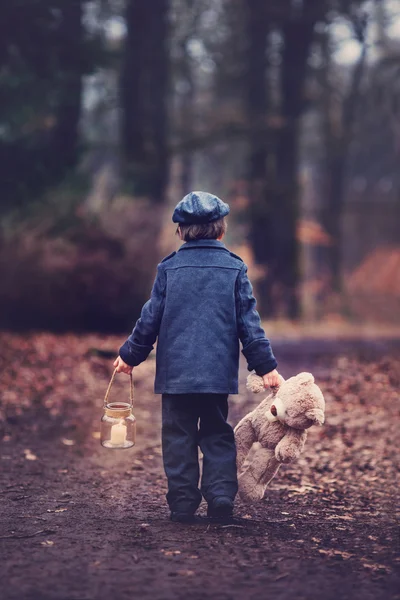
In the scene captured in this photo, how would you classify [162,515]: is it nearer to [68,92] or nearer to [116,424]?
[116,424]

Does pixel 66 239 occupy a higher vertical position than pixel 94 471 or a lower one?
higher

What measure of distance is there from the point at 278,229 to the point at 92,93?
18658 millimetres

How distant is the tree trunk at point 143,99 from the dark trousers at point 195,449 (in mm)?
12692

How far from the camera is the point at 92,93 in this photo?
3653 cm

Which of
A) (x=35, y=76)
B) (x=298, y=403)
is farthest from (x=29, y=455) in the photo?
(x=35, y=76)

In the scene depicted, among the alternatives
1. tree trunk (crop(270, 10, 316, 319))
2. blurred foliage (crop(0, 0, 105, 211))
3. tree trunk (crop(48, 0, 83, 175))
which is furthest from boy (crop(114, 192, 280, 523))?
tree trunk (crop(270, 10, 316, 319))

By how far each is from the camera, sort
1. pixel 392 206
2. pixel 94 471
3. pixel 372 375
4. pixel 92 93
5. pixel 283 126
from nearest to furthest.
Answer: pixel 94 471
pixel 372 375
pixel 283 126
pixel 92 93
pixel 392 206

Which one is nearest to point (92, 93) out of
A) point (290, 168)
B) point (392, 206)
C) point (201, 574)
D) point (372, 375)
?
point (392, 206)

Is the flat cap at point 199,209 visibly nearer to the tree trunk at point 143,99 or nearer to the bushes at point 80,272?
the bushes at point 80,272

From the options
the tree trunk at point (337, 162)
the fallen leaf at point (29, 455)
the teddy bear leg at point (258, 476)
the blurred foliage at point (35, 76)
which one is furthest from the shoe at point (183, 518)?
the tree trunk at point (337, 162)

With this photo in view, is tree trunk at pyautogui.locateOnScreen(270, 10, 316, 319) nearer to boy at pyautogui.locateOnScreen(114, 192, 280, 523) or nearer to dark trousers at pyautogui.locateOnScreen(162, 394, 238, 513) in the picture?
boy at pyautogui.locateOnScreen(114, 192, 280, 523)

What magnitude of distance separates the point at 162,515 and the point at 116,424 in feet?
2.06

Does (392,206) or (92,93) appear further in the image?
(392,206)

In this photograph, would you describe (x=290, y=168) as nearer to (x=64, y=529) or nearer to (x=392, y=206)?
(x=64, y=529)
